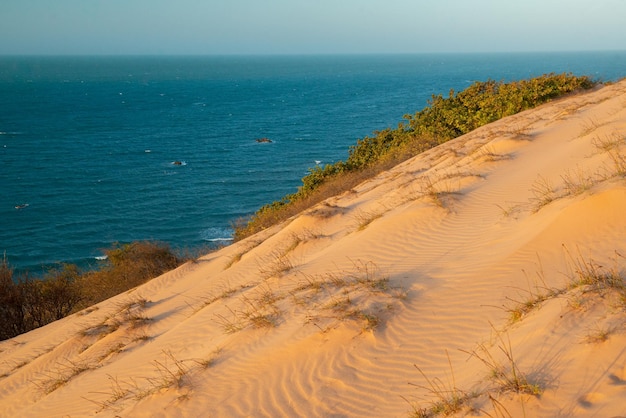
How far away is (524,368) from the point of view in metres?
4.65

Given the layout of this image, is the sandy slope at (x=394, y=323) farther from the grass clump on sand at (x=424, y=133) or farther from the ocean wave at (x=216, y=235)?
the ocean wave at (x=216, y=235)

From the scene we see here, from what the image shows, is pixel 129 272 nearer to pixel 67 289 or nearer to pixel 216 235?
pixel 67 289

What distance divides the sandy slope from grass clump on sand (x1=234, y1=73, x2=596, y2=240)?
26.2 ft

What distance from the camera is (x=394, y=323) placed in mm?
6219

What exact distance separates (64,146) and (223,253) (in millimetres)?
57131

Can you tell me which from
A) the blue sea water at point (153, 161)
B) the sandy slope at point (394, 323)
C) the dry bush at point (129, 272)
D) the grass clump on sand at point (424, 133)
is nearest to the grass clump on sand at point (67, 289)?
the dry bush at point (129, 272)

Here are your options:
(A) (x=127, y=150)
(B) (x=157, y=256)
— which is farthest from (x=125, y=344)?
(A) (x=127, y=150)

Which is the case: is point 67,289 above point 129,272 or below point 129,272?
below

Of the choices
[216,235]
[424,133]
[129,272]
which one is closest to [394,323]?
[129,272]

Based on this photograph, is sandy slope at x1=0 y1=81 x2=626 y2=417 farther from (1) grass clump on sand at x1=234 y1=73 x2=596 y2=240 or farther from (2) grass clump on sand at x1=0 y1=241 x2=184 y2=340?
(1) grass clump on sand at x1=234 y1=73 x2=596 y2=240

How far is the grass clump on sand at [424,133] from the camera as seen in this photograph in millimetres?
21172

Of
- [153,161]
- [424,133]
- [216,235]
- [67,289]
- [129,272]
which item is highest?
[424,133]

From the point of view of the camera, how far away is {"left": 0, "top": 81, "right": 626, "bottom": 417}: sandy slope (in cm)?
488

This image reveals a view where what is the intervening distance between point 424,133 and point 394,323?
19.9 m
